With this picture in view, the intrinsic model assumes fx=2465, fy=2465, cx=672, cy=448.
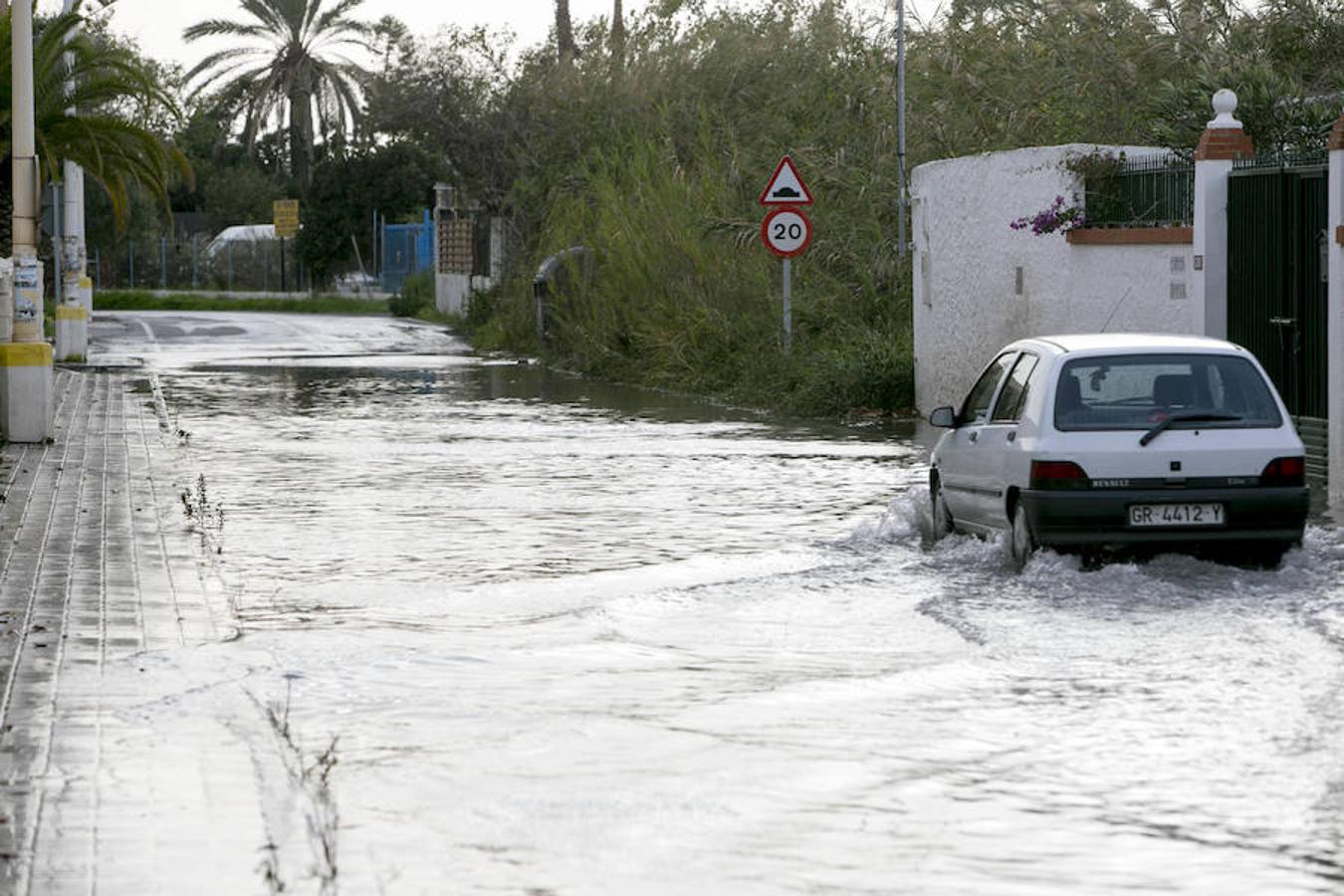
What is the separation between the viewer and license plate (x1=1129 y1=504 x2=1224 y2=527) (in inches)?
496

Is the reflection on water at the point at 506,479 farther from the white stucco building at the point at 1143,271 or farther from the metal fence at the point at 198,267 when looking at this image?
the metal fence at the point at 198,267

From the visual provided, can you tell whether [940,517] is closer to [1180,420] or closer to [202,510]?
[1180,420]

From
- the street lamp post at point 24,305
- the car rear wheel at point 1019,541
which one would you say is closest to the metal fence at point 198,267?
the street lamp post at point 24,305

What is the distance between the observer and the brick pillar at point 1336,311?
17.0m

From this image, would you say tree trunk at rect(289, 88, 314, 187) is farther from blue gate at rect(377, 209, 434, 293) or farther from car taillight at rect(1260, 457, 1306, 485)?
car taillight at rect(1260, 457, 1306, 485)

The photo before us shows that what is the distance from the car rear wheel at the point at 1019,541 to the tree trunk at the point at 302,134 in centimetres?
6328

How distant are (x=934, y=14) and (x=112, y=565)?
78.4 feet

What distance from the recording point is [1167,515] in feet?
41.4

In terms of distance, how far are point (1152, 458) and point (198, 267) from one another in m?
72.2

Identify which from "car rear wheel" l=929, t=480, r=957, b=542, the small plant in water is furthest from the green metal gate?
the small plant in water

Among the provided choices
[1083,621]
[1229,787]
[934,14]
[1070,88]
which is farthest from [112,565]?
[934,14]

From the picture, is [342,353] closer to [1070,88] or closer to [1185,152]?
[1070,88]

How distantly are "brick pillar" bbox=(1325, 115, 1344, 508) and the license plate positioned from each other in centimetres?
461

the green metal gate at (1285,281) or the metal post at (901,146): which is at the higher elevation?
the metal post at (901,146)
